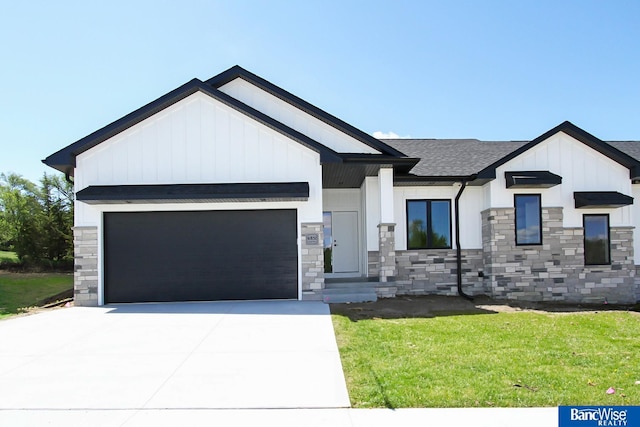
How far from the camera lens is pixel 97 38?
1078 cm

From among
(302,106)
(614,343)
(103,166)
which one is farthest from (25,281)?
(614,343)

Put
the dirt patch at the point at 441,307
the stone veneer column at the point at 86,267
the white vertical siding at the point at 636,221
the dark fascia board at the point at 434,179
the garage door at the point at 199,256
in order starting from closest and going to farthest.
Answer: the dirt patch at the point at 441,307 → the stone veneer column at the point at 86,267 → the garage door at the point at 199,256 → the dark fascia board at the point at 434,179 → the white vertical siding at the point at 636,221

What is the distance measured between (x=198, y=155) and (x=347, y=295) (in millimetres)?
5436

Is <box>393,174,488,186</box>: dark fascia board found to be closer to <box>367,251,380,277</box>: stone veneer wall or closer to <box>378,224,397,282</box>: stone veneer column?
<box>378,224,397,282</box>: stone veneer column

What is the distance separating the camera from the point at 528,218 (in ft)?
38.8

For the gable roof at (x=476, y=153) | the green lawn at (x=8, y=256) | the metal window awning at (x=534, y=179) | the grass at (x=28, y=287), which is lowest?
the grass at (x=28, y=287)

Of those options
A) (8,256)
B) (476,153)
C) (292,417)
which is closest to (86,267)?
(292,417)

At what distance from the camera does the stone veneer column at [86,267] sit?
1044cm

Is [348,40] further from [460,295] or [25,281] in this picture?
[25,281]

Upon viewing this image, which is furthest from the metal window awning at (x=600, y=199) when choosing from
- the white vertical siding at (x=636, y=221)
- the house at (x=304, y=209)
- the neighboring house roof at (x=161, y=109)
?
the neighboring house roof at (x=161, y=109)

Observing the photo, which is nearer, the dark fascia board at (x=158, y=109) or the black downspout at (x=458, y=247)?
the dark fascia board at (x=158, y=109)

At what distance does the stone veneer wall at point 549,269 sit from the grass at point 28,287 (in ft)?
59.9

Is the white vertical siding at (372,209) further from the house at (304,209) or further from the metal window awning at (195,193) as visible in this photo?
the metal window awning at (195,193)

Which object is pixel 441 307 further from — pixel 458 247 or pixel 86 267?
pixel 86 267
